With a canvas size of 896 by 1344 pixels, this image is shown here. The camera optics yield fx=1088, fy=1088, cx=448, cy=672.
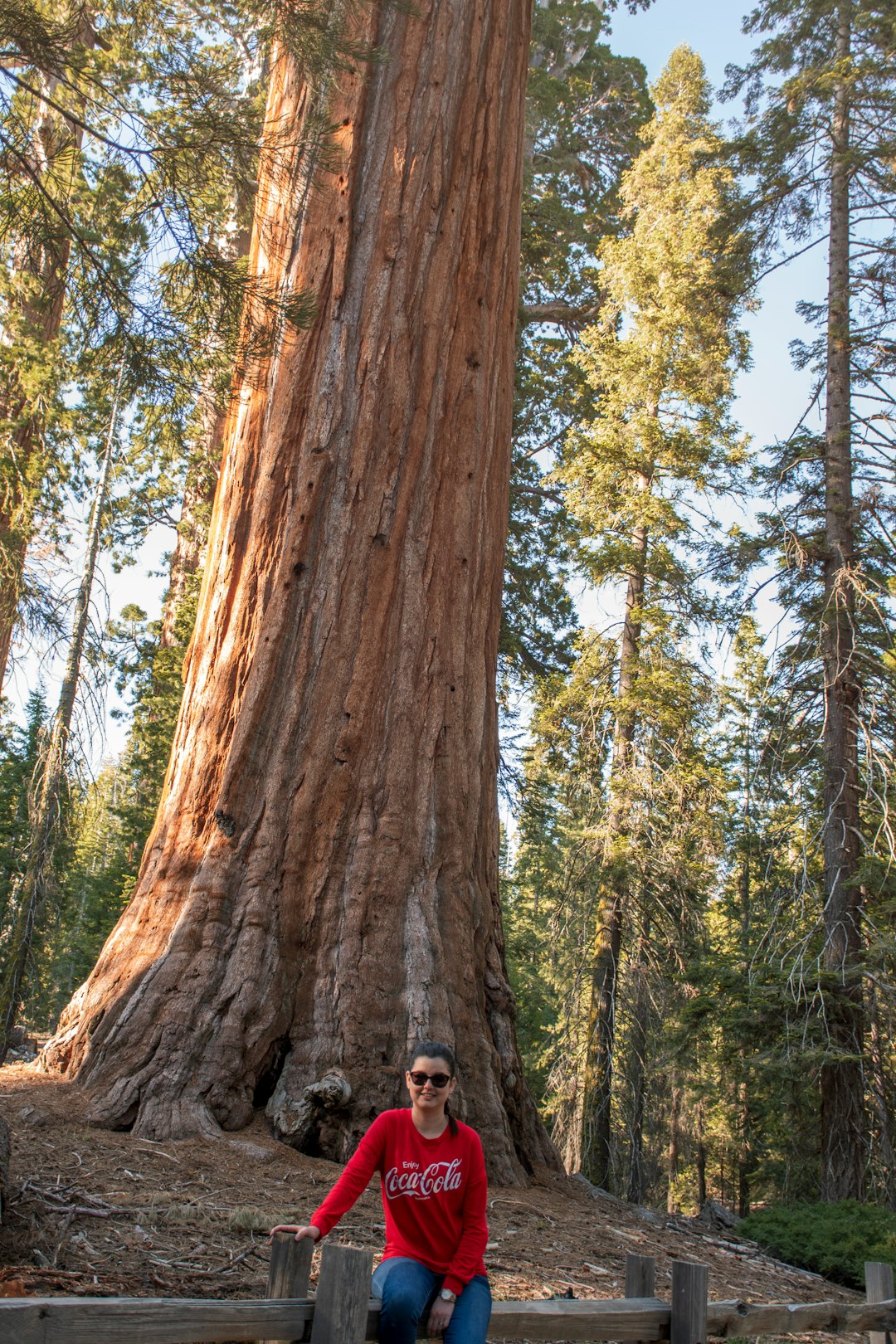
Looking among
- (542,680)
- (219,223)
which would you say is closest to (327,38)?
(219,223)

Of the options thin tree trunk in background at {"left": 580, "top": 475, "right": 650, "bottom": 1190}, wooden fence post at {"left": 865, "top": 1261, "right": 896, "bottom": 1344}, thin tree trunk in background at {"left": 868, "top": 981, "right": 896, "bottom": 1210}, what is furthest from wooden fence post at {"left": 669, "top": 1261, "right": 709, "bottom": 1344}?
thin tree trunk in background at {"left": 580, "top": 475, "right": 650, "bottom": 1190}

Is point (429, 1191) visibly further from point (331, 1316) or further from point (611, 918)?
point (611, 918)

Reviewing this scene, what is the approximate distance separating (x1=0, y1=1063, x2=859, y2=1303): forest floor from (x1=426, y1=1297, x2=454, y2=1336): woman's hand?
0.94m

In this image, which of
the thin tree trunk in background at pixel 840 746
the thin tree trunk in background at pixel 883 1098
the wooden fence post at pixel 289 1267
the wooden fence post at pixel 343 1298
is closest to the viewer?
the wooden fence post at pixel 343 1298

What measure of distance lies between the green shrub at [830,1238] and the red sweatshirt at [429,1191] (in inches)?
192

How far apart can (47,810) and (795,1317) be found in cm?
1013

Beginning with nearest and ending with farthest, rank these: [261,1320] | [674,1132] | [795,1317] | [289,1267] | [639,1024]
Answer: [261,1320]
[289,1267]
[795,1317]
[639,1024]
[674,1132]

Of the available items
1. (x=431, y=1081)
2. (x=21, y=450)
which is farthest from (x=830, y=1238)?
(x=21, y=450)

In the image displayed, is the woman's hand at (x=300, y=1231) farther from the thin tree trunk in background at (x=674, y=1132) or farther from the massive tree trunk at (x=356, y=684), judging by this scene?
the thin tree trunk in background at (x=674, y=1132)

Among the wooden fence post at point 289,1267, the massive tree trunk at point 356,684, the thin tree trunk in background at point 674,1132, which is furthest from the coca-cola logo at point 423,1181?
the thin tree trunk in background at point 674,1132

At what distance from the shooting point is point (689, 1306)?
3646mm

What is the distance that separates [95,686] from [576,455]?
7601mm

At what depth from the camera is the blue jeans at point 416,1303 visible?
305 centimetres

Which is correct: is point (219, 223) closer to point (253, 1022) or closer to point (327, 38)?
point (327, 38)
